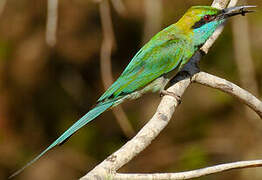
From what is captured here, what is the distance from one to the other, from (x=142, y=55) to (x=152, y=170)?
1486 millimetres

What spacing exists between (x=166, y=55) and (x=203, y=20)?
352mm

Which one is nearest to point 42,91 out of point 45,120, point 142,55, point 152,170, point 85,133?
point 45,120

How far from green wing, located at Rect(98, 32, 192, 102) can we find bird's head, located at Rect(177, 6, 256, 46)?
0.09 m

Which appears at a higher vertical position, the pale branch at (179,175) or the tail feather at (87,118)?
the tail feather at (87,118)

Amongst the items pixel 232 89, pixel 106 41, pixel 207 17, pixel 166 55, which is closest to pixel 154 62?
pixel 166 55

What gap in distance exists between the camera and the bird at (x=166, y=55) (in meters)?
3.20

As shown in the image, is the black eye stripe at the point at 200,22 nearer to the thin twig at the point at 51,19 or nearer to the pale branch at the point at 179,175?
the thin twig at the point at 51,19

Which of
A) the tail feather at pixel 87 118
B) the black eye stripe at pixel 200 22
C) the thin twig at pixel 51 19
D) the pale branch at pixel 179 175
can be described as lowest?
the pale branch at pixel 179 175

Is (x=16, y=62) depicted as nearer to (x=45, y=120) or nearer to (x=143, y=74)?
(x=45, y=120)

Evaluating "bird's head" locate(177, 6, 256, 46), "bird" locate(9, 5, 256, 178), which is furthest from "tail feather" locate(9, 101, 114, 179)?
"bird's head" locate(177, 6, 256, 46)

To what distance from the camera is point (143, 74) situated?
3469 millimetres

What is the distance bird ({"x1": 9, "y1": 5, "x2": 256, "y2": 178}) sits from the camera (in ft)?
10.5

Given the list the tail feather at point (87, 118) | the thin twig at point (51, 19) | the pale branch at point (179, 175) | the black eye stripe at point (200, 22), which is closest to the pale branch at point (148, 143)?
the pale branch at point (179, 175)

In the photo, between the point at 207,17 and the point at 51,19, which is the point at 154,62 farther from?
the point at 51,19
